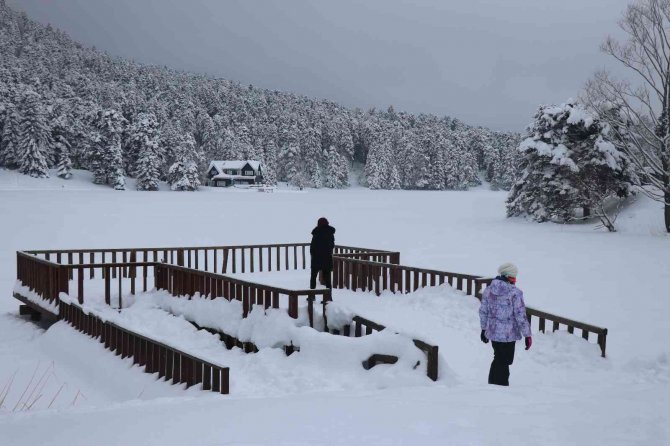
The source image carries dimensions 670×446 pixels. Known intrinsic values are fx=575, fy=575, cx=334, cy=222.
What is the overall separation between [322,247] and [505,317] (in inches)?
259

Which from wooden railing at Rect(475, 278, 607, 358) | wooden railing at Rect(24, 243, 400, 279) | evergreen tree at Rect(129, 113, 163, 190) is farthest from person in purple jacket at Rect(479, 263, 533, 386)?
evergreen tree at Rect(129, 113, 163, 190)

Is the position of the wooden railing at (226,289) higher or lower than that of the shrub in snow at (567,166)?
lower

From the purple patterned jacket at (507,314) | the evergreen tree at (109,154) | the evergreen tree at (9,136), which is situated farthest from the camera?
the evergreen tree at (109,154)

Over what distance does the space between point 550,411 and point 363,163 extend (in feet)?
414

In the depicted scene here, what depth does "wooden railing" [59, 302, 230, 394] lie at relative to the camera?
6895 mm

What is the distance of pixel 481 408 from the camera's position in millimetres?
5375

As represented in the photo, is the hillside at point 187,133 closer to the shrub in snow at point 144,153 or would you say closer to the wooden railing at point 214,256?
the shrub in snow at point 144,153

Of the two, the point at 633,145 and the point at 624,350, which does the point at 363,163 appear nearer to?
the point at 633,145

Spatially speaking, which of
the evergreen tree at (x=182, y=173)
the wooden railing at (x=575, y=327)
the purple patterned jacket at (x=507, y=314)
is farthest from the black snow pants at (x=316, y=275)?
the evergreen tree at (x=182, y=173)

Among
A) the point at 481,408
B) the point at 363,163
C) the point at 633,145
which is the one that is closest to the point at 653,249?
the point at 633,145

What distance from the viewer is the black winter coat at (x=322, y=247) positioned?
12969mm

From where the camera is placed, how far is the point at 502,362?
697cm

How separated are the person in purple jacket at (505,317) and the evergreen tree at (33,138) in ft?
230

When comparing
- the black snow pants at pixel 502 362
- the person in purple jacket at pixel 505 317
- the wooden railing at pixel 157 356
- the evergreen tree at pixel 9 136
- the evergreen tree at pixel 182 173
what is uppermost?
the evergreen tree at pixel 9 136
